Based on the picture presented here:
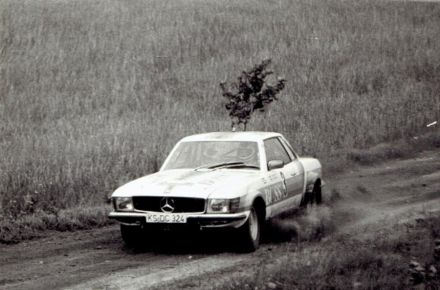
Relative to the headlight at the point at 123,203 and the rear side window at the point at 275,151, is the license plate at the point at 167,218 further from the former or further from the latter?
the rear side window at the point at 275,151

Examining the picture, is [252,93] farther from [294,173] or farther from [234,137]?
[234,137]

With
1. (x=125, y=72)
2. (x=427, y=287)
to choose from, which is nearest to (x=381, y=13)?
(x=125, y=72)

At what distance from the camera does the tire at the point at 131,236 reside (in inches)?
426

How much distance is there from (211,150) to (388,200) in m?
4.74

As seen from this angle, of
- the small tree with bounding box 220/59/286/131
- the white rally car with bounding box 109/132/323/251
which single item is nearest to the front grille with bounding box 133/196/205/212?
the white rally car with bounding box 109/132/323/251

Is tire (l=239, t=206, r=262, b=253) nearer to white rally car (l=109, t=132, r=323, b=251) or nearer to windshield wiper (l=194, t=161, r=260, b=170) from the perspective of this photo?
white rally car (l=109, t=132, r=323, b=251)

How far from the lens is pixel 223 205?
10219 millimetres

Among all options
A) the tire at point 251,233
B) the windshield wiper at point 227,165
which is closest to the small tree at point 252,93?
the windshield wiper at point 227,165

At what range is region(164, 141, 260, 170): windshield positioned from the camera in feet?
37.9

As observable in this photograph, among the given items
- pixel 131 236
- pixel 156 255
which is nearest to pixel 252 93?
pixel 131 236

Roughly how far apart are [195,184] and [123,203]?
891 millimetres

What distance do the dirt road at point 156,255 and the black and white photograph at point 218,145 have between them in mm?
39

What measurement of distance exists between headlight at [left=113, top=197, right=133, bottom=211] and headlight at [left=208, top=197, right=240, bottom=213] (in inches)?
38.7

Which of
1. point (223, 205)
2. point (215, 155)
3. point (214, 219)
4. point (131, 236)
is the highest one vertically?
point (215, 155)
